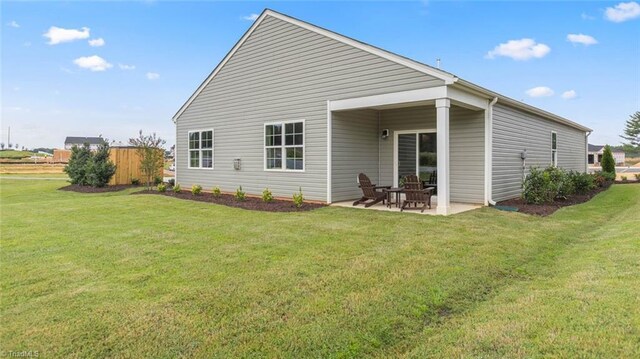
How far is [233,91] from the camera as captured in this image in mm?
13500

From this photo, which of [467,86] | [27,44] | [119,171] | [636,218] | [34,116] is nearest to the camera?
[636,218]

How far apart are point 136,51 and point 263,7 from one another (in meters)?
7.30

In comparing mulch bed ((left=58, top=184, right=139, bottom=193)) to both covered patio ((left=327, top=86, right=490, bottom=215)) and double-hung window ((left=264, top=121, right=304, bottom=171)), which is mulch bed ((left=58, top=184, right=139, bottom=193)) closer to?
double-hung window ((left=264, top=121, right=304, bottom=171))

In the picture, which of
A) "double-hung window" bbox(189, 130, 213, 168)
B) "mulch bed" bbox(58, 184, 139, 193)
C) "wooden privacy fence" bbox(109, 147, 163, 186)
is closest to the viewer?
"double-hung window" bbox(189, 130, 213, 168)

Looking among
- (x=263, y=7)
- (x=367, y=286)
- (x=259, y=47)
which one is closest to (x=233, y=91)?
(x=259, y=47)

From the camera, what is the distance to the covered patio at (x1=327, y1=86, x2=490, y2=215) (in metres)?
10.1

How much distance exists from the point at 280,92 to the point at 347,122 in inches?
96.6

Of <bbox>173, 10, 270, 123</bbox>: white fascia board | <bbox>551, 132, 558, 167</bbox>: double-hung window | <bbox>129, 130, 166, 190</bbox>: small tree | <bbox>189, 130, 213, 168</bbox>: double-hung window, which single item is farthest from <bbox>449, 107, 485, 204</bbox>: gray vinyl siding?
<bbox>129, 130, 166, 190</bbox>: small tree

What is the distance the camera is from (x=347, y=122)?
11117mm

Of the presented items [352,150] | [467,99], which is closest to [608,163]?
[467,99]

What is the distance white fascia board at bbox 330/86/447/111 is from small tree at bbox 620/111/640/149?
1494 inches

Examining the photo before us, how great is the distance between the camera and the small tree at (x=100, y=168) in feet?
57.7

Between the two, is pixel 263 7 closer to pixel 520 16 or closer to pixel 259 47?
pixel 259 47

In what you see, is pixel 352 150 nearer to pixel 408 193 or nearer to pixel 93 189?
pixel 408 193
